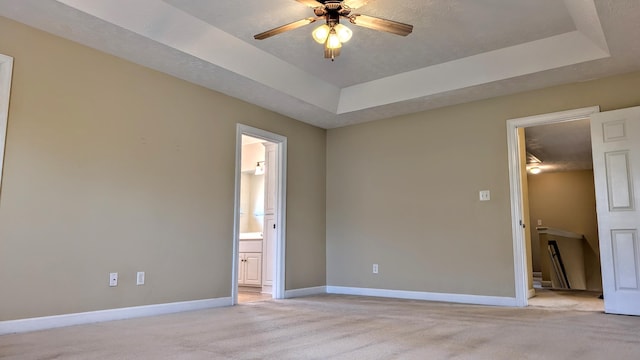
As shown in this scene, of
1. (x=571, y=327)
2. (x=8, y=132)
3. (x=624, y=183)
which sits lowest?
(x=571, y=327)

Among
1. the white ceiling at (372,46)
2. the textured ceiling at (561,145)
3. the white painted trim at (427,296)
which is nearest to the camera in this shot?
the white ceiling at (372,46)

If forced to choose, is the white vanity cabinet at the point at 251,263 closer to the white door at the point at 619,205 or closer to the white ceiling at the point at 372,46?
the white ceiling at the point at 372,46

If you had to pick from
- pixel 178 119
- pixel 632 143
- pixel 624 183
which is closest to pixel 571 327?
pixel 624 183

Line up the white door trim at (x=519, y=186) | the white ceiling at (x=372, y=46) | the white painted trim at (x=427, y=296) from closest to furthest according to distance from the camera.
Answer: the white ceiling at (x=372, y=46) → the white door trim at (x=519, y=186) → the white painted trim at (x=427, y=296)

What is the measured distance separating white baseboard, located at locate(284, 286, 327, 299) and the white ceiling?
2338mm

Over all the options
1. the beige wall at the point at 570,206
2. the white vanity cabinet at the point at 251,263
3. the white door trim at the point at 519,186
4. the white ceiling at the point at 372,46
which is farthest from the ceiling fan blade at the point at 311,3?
the beige wall at the point at 570,206

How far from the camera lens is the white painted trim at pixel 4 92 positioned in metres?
3.29

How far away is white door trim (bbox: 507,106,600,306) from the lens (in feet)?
15.3

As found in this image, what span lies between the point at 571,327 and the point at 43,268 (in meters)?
4.19

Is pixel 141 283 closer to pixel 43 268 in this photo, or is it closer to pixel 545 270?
pixel 43 268

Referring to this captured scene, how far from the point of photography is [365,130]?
20.3 feet

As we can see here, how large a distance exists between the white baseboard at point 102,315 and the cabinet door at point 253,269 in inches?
66.8

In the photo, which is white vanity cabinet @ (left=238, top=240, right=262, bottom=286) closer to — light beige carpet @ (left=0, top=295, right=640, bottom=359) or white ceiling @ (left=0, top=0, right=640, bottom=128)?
light beige carpet @ (left=0, top=295, right=640, bottom=359)

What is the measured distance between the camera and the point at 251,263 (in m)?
6.64
